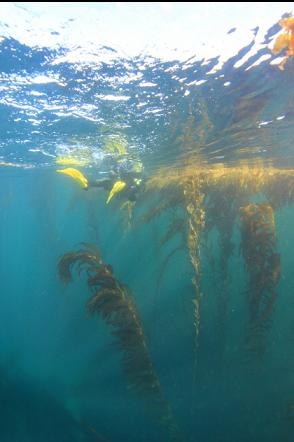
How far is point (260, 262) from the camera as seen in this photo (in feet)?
28.9

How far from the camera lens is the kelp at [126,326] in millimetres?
7043

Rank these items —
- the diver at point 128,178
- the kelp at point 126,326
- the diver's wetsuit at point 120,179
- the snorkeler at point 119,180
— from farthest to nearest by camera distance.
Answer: the diver at point 128,178 < the diver's wetsuit at point 120,179 < the snorkeler at point 119,180 < the kelp at point 126,326

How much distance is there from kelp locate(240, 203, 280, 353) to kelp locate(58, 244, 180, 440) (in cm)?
341

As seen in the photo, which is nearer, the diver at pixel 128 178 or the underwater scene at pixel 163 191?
the underwater scene at pixel 163 191

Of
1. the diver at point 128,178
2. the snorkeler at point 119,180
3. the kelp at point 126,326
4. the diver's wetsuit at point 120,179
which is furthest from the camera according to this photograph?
the diver at point 128,178

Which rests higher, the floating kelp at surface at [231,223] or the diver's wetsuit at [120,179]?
the diver's wetsuit at [120,179]

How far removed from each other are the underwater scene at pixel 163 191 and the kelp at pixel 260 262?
Result: 43mm

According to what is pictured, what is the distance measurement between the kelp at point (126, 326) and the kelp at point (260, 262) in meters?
3.41

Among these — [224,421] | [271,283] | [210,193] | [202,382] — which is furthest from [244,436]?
Result: [210,193]

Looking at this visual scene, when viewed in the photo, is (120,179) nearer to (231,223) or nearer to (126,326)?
(231,223)

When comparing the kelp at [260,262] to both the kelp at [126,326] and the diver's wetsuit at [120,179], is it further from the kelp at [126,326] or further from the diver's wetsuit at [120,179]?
the diver's wetsuit at [120,179]

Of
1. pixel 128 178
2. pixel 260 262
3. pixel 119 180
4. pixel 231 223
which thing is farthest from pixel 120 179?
pixel 260 262

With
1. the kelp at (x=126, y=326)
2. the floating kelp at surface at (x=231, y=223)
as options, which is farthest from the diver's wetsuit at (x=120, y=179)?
the kelp at (x=126, y=326)

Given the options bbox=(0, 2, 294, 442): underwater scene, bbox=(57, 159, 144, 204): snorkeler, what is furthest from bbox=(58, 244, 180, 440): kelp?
bbox=(57, 159, 144, 204): snorkeler
